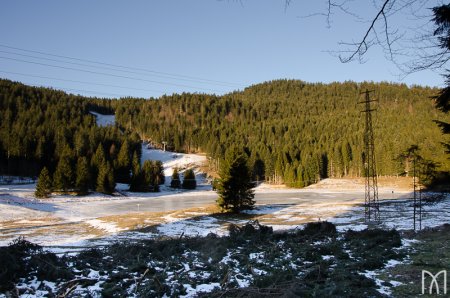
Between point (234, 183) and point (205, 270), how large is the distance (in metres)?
36.6

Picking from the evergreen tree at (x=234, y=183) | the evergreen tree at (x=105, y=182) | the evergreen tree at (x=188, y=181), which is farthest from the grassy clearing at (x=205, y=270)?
the evergreen tree at (x=188, y=181)

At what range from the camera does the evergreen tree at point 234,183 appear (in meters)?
44.6

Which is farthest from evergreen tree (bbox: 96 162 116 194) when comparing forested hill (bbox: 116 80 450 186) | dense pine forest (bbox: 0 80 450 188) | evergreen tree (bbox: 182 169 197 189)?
forested hill (bbox: 116 80 450 186)

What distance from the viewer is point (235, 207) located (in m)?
45.0

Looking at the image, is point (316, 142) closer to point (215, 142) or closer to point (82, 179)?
point (215, 142)

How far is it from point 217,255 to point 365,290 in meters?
4.22

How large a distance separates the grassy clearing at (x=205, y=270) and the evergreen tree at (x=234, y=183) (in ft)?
108

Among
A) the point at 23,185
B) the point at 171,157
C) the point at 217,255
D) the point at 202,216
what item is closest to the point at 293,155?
the point at 171,157

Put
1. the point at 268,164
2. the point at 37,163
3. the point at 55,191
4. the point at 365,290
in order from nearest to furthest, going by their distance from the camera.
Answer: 1. the point at 365,290
2. the point at 55,191
3. the point at 37,163
4. the point at 268,164

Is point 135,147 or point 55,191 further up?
point 135,147

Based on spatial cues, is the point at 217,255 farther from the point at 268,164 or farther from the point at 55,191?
the point at 268,164

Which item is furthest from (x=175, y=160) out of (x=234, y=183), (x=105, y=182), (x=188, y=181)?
(x=234, y=183)

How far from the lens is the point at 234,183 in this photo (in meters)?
44.8

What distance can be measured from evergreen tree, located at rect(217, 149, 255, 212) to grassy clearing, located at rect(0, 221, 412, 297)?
1294 inches
